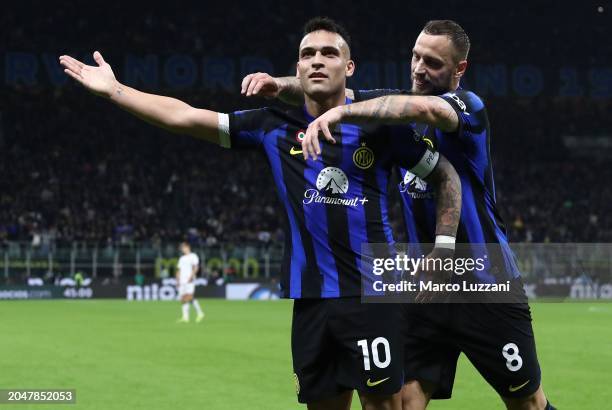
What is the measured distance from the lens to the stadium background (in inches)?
1612

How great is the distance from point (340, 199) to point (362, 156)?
23cm

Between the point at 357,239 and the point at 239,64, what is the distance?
4206cm

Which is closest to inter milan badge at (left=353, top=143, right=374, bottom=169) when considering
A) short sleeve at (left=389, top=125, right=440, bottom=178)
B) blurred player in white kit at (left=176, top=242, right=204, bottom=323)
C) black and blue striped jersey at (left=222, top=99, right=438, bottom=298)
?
black and blue striped jersey at (left=222, top=99, right=438, bottom=298)

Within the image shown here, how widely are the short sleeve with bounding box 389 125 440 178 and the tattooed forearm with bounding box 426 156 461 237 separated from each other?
11 centimetres

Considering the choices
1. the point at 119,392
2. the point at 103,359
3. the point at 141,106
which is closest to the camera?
the point at 141,106

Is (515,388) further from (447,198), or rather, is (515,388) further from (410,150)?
(410,150)

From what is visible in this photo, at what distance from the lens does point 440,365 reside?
5.82m

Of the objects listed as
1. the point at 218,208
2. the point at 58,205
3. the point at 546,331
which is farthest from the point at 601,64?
the point at 546,331

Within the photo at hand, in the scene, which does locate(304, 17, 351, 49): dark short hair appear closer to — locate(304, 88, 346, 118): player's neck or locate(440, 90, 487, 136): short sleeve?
locate(304, 88, 346, 118): player's neck

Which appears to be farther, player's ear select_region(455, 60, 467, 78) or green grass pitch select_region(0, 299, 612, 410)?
green grass pitch select_region(0, 299, 612, 410)

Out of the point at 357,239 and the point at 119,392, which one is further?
the point at 119,392

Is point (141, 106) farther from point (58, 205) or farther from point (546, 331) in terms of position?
point (58, 205)

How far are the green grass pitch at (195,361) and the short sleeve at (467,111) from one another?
5348 millimetres

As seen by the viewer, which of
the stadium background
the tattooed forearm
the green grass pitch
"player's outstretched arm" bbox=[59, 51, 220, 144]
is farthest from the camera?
the stadium background
